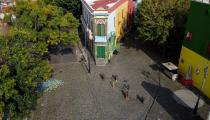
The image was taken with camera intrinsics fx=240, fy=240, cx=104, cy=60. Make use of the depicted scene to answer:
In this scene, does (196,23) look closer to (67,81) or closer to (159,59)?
(159,59)

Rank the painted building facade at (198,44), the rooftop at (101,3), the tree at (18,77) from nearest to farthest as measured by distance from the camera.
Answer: the tree at (18,77), the painted building facade at (198,44), the rooftop at (101,3)

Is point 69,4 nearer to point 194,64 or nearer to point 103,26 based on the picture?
point 103,26

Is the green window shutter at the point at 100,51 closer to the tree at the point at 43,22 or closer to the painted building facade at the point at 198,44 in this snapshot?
the tree at the point at 43,22

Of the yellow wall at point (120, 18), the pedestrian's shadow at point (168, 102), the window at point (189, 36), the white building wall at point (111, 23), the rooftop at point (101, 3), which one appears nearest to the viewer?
the pedestrian's shadow at point (168, 102)

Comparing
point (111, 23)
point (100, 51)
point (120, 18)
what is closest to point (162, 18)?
point (111, 23)

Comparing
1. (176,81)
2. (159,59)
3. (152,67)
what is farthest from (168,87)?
(159,59)

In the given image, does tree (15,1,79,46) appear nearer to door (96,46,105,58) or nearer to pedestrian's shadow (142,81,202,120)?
door (96,46,105,58)

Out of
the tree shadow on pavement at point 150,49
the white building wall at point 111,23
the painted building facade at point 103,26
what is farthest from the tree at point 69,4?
the white building wall at point 111,23
